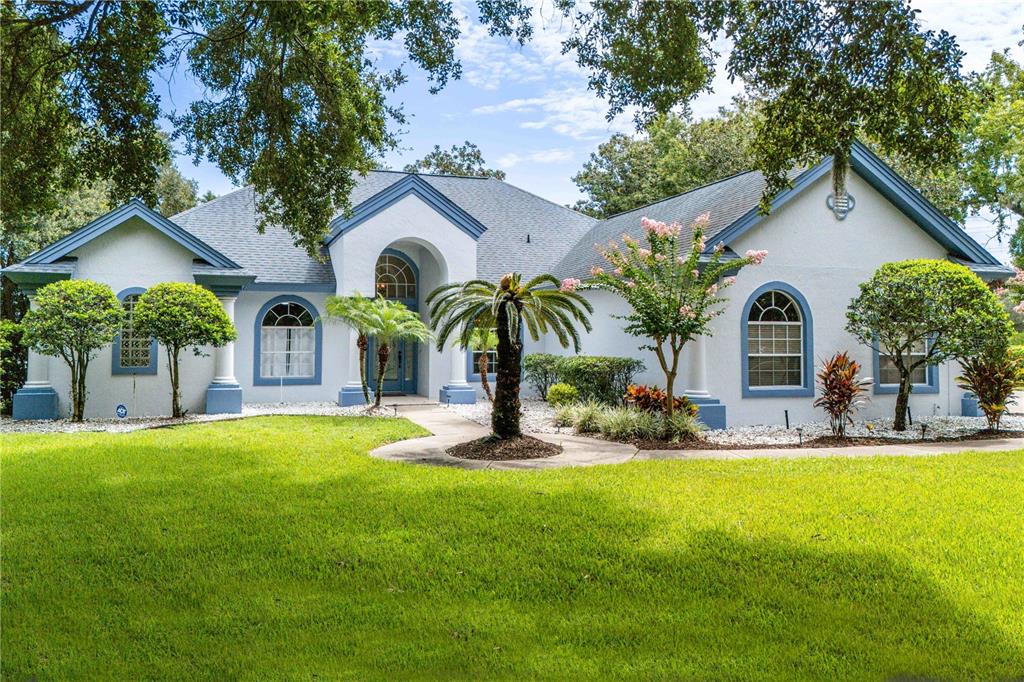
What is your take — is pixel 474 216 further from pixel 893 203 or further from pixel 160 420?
pixel 893 203

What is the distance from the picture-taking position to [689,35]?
26.5 feet

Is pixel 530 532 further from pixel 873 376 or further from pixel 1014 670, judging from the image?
pixel 873 376

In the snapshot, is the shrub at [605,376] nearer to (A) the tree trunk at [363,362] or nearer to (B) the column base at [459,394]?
(B) the column base at [459,394]

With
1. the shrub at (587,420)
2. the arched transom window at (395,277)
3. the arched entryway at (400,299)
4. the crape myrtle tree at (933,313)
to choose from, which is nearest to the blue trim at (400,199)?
the arched transom window at (395,277)

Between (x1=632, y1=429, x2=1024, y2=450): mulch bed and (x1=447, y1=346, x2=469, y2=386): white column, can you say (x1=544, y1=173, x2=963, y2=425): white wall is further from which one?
(x1=447, y1=346, x2=469, y2=386): white column

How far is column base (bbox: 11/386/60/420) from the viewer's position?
14.5 meters

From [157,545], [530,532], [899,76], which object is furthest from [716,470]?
[157,545]

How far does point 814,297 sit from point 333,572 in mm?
12255

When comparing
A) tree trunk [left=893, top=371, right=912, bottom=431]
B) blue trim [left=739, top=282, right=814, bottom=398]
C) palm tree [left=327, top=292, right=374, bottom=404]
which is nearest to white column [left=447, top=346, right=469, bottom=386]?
palm tree [left=327, top=292, right=374, bottom=404]

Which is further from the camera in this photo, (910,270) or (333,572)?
(910,270)

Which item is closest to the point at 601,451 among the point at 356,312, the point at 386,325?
the point at 386,325

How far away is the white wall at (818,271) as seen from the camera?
563 inches

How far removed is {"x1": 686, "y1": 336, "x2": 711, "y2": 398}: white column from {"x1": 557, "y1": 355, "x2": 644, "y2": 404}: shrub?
2.08 m

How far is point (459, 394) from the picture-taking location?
60.0ft
